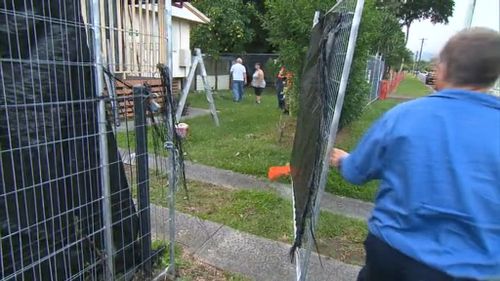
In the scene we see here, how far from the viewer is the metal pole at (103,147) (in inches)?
85.2

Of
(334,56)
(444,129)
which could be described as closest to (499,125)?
(444,129)

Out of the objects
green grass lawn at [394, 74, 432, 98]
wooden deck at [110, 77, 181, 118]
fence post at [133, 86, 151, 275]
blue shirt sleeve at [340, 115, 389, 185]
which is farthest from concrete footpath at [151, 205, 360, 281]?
green grass lawn at [394, 74, 432, 98]

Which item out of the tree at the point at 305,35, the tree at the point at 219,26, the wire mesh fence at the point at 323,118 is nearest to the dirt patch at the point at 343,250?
the wire mesh fence at the point at 323,118

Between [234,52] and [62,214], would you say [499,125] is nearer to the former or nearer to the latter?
[62,214]

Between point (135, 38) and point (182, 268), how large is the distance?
186 cm

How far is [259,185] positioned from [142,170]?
106 inches

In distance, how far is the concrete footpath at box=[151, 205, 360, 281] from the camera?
10.6 ft

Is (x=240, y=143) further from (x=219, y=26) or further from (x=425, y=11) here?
(x=425, y=11)

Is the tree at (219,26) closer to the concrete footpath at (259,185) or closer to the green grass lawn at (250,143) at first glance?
the green grass lawn at (250,143)

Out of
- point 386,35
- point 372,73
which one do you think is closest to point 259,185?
point 372,73

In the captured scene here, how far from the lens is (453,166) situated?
142cm

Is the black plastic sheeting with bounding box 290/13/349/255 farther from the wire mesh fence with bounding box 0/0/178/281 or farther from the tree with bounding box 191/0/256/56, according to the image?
the tree with bounding box 191/0/256/56

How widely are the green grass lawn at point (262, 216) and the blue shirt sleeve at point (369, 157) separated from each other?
2.02 m

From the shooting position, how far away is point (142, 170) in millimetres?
2797
